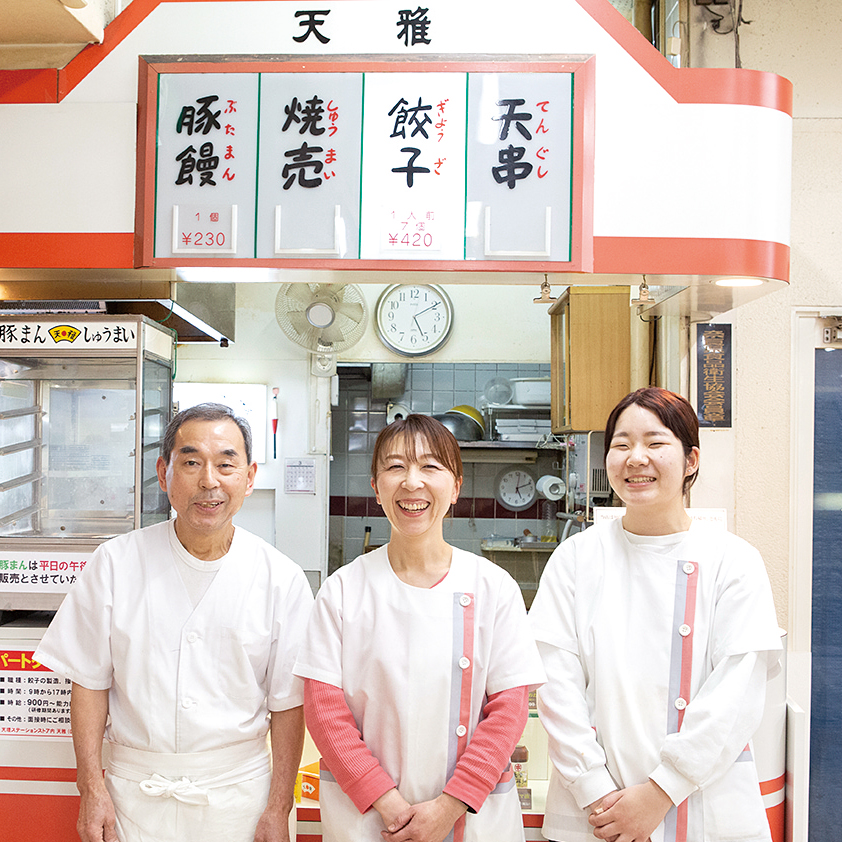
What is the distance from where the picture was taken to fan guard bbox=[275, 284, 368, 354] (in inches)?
216

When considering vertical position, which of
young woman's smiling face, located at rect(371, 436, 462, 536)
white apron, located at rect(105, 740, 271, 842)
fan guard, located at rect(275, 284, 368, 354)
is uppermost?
fan guard, located at rect(275, 284, 368, 354)

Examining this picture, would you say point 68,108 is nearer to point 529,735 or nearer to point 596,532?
point 596,532

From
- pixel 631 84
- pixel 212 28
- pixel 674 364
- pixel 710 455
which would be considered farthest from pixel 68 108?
pixel 710 455

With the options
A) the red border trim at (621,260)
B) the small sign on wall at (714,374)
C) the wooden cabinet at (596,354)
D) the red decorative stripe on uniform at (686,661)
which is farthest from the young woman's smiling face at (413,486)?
the wooden cabinet at (596,354)

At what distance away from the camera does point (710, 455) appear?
3305 mm

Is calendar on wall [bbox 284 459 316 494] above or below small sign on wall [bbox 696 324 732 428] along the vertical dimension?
below

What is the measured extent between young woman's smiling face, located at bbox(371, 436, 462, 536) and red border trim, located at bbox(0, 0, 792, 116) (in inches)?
63.6

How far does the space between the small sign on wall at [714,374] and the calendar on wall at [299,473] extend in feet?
11.4

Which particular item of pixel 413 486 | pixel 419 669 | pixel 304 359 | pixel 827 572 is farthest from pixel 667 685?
pixel 304 359

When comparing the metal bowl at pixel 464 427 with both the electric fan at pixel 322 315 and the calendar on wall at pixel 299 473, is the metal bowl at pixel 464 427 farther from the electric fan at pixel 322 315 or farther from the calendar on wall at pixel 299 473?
the calendar on wall at pixel 299 473

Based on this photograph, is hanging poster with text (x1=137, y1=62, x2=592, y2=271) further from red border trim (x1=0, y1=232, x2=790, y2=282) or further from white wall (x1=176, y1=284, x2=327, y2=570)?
white wall (x1=176, y1=284, x2=327, y2=570)

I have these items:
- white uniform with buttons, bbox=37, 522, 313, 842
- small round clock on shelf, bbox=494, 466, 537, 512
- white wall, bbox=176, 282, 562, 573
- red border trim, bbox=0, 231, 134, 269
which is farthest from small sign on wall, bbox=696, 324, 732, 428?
small round clock on shelf, bbox=494, 466, 537, 512

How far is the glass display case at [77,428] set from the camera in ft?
9.20

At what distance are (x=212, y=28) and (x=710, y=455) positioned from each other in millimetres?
2601
